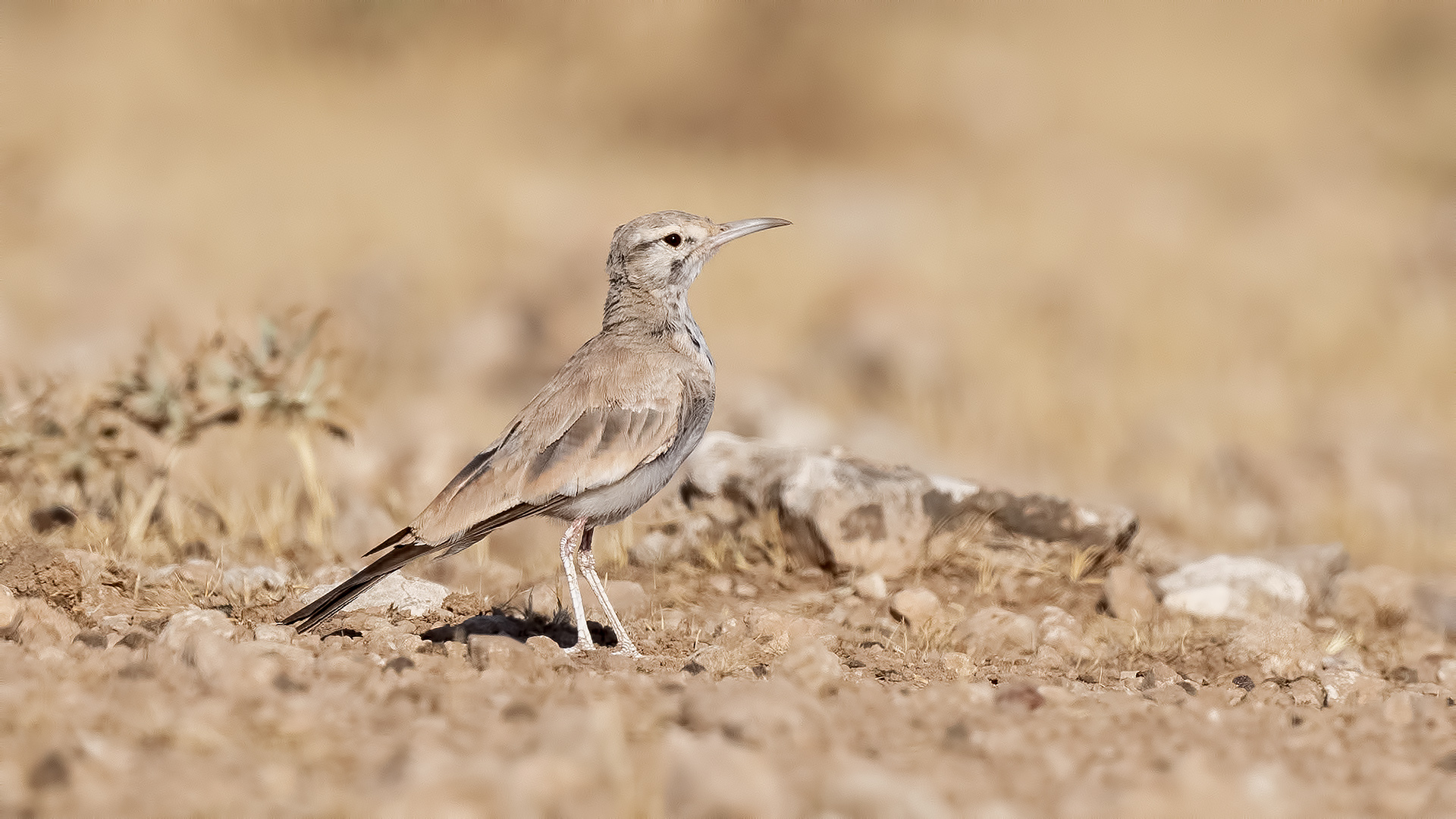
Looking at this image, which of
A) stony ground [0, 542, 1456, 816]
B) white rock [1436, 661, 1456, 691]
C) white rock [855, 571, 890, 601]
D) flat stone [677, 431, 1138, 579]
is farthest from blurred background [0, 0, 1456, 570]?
white rock [1436, 661, 1456, 691]

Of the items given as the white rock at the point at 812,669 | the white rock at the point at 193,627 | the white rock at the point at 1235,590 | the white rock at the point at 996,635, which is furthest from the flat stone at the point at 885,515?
the white rock at the point at 193,627

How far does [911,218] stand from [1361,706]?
39.1 feet

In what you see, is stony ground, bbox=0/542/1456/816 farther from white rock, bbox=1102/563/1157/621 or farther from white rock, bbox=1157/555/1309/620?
white rock, bbox=1157/555/1309/620

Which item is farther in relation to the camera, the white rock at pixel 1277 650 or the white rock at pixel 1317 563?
the white rock at pixel 1317 563

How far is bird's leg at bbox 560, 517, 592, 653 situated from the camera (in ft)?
15.5

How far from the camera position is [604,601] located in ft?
16.2

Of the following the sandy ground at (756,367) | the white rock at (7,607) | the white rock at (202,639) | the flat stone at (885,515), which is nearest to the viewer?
the sandy ground at (756,367)

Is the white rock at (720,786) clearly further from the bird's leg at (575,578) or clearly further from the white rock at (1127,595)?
the white rock at (1127,595)

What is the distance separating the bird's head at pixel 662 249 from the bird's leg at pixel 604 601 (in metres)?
1.15

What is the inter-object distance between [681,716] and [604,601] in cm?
165

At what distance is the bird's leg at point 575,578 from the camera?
471cm

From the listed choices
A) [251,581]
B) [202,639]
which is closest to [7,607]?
[202,639]

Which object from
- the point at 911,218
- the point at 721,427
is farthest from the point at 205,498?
the point at 911,218

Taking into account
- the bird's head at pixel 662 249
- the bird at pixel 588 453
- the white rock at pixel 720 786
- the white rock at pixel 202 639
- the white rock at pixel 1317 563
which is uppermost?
the bird's head at pixel 662 249
